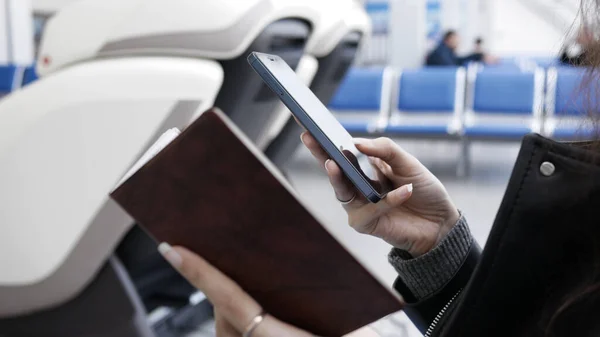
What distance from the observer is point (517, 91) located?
503 centimetres

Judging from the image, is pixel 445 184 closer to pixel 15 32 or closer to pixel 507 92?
pixel 507 92

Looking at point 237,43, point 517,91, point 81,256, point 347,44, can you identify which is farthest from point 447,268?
point 517,91

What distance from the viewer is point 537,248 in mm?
561

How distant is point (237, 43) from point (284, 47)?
15cm

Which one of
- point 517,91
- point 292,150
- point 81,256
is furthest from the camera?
point 517,91

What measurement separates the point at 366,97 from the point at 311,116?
15.5 ft

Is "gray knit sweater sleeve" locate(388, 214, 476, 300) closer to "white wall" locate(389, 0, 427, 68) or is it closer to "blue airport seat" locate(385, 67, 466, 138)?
"blue airport seat" locate(385, 67, 466, 138)

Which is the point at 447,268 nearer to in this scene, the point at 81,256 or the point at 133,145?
the point at 133,145

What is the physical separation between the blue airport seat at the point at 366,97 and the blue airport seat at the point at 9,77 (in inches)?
96.4

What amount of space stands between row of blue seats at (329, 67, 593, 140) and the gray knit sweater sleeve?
13.6 ft

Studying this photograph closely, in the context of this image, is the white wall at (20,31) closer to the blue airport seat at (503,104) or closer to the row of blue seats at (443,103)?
the row of blue seats at (443,103)

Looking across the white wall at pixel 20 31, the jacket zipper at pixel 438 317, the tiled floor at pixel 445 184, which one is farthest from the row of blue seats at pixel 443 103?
the jacket zipper at pixel 438 317

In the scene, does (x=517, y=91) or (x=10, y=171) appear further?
(x=517, y=91)

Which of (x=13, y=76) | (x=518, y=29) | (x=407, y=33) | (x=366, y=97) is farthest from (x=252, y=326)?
(x=518, y=29)
